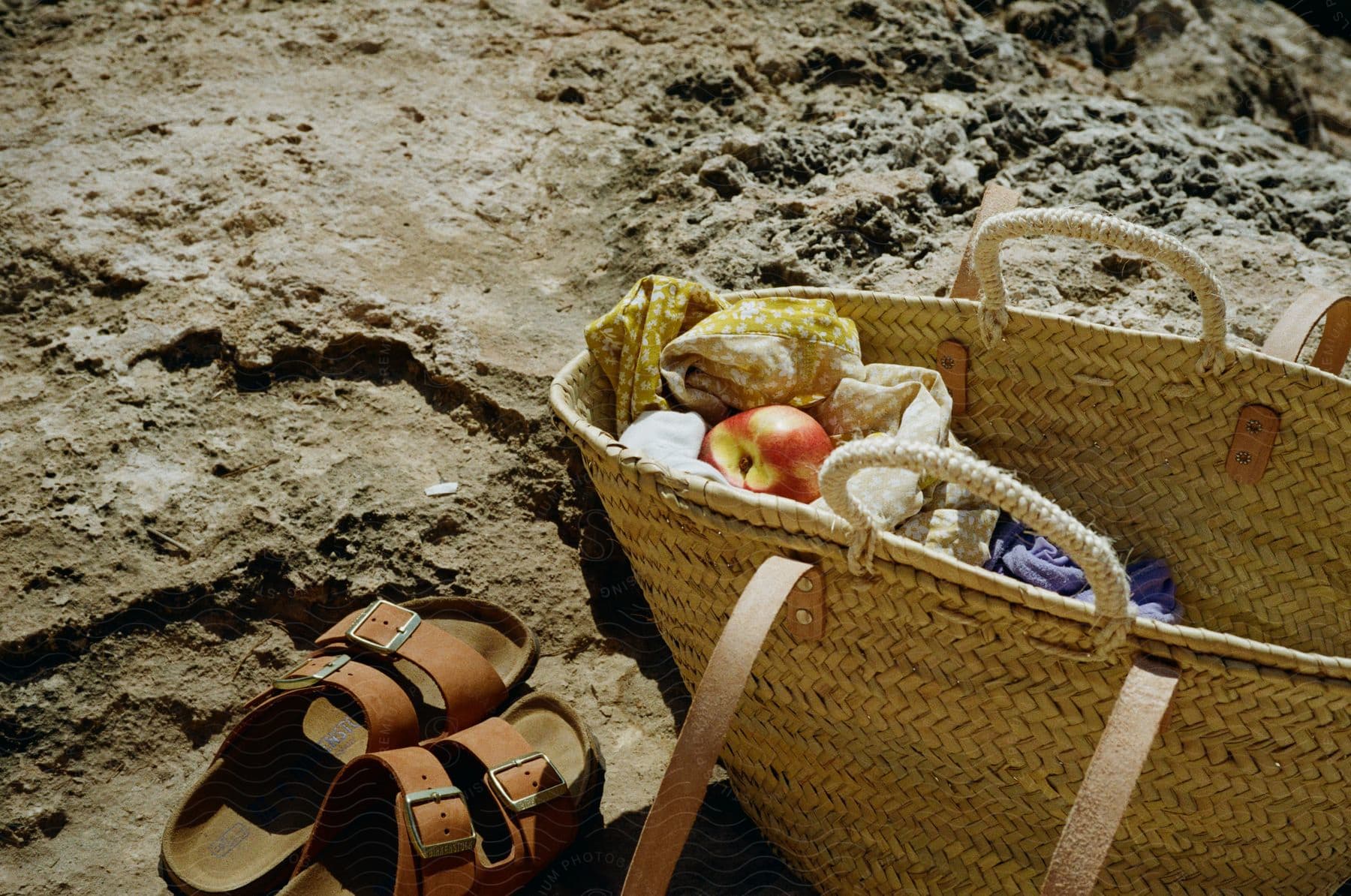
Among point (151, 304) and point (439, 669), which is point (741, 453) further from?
point (151, 304)

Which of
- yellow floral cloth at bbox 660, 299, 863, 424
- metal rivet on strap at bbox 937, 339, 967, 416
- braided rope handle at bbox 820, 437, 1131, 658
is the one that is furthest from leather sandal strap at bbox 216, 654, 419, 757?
metal rivet on strap at bbox 937, 339, 967, 416

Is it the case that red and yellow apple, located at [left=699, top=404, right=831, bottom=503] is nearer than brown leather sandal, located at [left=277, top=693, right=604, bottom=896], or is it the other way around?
brown leather sandal, located at [left=277, top=693, right=604, bottom=896]

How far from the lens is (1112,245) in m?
1.41

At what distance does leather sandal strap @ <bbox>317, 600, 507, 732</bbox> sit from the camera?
1.54 m

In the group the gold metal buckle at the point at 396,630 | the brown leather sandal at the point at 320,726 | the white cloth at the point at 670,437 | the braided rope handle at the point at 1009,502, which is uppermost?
the braided rope handle at the point at 1009,502

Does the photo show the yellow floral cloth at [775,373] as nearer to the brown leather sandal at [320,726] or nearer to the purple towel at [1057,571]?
the purple towel at [1057,571]

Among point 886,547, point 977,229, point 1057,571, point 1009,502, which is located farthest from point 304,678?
point 977,229

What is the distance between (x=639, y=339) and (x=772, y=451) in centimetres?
29

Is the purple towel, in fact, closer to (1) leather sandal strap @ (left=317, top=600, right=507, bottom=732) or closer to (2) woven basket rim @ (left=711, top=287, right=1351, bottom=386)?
(2) woven basket rim @ (left=711, top=287, right=1351, bottom=386)

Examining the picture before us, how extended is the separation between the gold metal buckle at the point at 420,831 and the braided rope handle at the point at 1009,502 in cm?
67

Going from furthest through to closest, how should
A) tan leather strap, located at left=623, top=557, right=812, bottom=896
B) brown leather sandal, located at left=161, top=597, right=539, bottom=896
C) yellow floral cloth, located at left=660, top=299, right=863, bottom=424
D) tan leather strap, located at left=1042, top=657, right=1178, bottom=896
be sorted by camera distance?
yellow floral cloth, located at left=660, top=299, right=863, bottom=424 < brown leather sandal, located at left=161, top=597, right=539, bottom=896 < tan leather strap, located at left=623, top=557, right=812, bottom=896 < tan leather strap, located at left=1042, top=657, right=1178, bottom=896

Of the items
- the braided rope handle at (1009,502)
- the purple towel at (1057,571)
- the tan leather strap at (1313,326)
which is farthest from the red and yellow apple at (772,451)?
the tan leather strap at (1313,326)

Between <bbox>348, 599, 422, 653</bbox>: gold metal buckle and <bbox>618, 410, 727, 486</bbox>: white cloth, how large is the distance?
1.43 ft

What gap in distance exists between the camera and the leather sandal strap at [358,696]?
1.47 m
